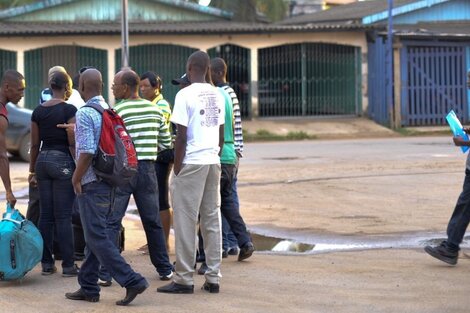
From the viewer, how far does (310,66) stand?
98.4ft

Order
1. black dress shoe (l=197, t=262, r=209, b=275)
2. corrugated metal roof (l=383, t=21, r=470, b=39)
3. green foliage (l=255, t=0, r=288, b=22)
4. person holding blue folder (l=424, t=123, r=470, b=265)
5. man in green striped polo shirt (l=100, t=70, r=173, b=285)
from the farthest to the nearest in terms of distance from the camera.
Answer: green foliage (l=255, t=0, r=288, b=22), corrugated metal roof (l=383, t=21, r=470, b=39), person holding blue folder (l=424, t=123, r=470, b=265), black dress shoe (l=197, t=262, r=209, b=275), man in green striped polo shirt (l=100, t=70, r=173, b=285)

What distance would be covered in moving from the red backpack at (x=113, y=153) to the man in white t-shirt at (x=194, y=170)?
443mm

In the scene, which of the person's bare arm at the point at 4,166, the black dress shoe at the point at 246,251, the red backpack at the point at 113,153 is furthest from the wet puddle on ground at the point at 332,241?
the red backpack at the point at 113,153

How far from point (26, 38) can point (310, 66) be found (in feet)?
28.7

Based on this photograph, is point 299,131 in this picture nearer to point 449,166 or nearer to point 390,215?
point 449,166

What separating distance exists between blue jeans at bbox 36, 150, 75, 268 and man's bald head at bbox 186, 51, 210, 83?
132cm

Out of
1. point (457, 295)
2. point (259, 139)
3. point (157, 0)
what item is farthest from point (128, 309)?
point (157, 0)

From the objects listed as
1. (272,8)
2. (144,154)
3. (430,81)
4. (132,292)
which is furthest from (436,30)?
(132,292)

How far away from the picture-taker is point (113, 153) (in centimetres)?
700

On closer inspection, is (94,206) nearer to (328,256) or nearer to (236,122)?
(236,122)

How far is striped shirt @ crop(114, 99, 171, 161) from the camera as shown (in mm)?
7891

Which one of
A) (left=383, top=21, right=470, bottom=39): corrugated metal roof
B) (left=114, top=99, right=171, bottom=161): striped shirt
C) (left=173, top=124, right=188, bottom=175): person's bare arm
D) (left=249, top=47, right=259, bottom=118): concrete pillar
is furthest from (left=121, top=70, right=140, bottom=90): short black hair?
(left=249, top=47, right=259, bottom=118): concrete pillar

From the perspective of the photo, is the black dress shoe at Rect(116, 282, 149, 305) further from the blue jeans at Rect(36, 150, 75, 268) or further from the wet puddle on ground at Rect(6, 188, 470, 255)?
the wet puddle on ground at Rect(6, 188, 470, 255)

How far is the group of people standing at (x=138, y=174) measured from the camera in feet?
23.2
